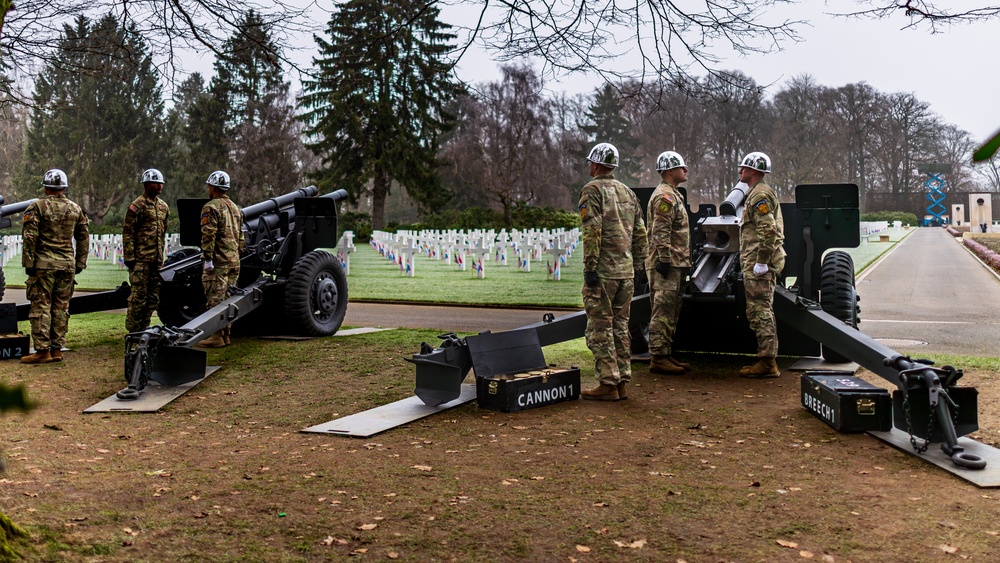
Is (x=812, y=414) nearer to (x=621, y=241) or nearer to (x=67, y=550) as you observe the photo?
(x=621, y=241)

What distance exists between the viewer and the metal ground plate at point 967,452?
4795 mm

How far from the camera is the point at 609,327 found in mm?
7270

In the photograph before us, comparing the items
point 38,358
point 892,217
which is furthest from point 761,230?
point 892,217

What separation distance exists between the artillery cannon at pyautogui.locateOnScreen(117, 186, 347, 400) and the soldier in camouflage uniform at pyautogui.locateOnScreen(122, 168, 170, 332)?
31cm

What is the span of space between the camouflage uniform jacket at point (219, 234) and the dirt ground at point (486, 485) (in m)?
2.56

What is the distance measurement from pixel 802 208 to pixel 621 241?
2445 millimetres

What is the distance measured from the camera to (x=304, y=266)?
10703 mm

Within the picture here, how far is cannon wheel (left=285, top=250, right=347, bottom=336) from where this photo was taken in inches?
417

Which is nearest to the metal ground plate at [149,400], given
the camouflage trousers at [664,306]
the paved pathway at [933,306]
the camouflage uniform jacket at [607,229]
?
the camouflage uniform jacket at [607,229]

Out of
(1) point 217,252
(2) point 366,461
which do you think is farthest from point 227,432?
(1) point 217,252

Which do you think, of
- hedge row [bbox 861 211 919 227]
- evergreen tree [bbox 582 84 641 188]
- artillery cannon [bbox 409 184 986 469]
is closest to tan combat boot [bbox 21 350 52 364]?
artillery cannon [bbox 409 184 986 469]

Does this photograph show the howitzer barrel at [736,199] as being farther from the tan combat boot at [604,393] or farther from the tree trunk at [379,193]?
the tree trunk at [379,193]

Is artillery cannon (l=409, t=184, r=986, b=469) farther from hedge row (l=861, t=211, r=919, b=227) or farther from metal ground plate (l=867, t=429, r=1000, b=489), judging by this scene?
hedge row (l=861, t=211, r=919, b=227)

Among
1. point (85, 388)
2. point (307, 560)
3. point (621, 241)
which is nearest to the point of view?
point (307, 560)
